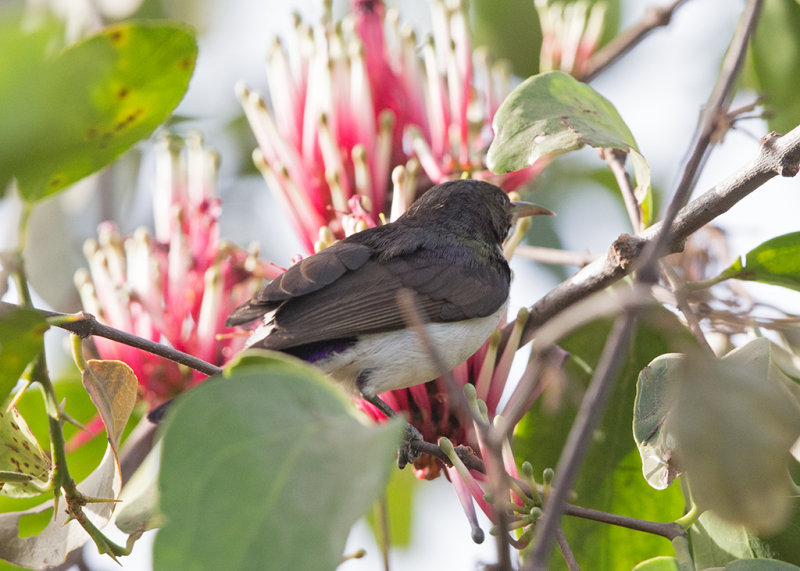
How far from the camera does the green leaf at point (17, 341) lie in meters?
1.59

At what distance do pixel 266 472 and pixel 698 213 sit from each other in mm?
1254

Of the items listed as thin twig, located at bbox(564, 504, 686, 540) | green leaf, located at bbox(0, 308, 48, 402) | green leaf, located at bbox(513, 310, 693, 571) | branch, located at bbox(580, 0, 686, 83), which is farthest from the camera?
branch, located at bbox(580, 0, 686, 83)

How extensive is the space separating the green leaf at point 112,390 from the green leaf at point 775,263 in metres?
1.40

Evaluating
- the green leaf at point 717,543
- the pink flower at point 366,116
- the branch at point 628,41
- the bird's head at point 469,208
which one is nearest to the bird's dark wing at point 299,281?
the pink flower at point 366,116

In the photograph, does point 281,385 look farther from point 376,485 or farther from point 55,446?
point 55,446

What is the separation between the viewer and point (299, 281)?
259 centimetres

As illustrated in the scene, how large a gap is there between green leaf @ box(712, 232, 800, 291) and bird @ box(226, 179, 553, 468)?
79cm

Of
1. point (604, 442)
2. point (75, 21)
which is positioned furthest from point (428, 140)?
point (75, 21)

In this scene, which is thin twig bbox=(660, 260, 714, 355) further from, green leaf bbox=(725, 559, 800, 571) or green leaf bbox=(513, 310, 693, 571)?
green leaf bbox=(725, 559, 800, 571)

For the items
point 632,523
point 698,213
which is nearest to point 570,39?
point 698,213

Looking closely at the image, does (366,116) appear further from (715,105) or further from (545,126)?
(715,105)

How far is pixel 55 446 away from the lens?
180cm

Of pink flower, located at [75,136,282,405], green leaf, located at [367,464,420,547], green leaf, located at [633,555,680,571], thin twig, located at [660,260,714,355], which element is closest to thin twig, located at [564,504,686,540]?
green leaf, located at [633,555,680,571]

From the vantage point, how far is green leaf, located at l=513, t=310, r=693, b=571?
2346mm
